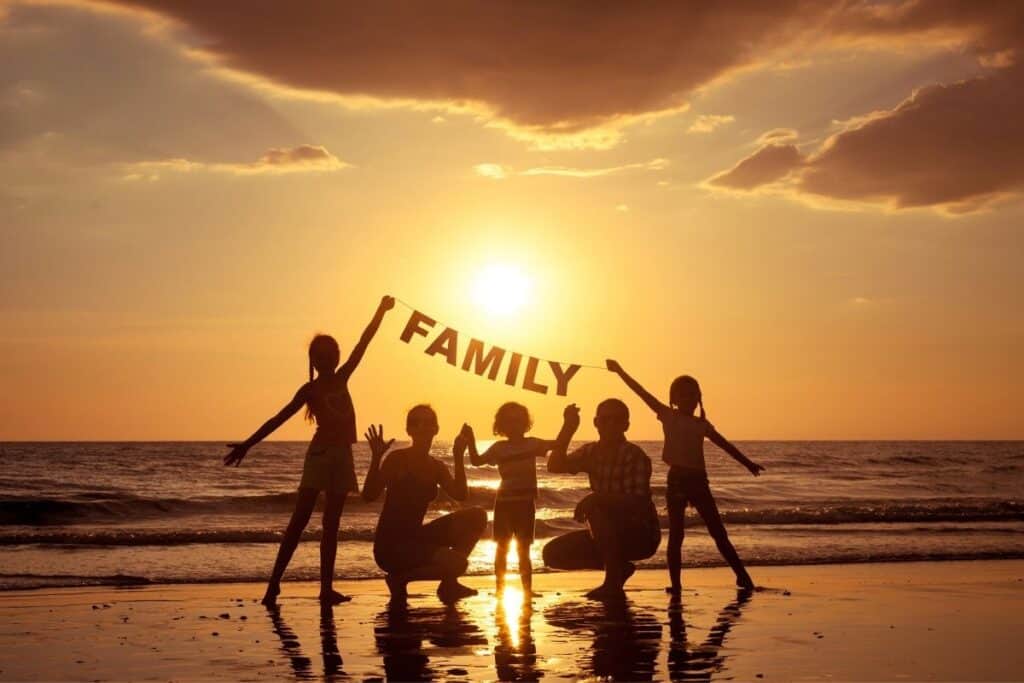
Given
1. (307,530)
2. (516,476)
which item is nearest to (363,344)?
(516,476)

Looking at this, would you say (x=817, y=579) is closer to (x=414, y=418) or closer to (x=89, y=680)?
(x=414, y=418)

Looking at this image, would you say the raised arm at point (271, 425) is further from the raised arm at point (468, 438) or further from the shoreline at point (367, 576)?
the shoreline at point (367, 576)

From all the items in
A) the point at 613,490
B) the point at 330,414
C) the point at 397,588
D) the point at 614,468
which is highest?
the point at 330,414

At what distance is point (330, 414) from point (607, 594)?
3187mm

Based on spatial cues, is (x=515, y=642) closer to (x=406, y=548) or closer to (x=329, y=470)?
(x=406, y=548)

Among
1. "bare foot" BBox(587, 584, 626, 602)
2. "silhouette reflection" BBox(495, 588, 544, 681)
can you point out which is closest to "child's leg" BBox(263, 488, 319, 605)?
"silhouette reflection" BBox(495, 588, 544, 681)

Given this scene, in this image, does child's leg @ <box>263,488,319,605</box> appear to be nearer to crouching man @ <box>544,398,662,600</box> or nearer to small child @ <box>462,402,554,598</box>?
small child @ <box>462,402,554,598</box>

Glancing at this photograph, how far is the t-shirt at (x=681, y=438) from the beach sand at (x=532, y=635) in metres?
1.35

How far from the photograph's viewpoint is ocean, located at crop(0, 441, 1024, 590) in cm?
1612

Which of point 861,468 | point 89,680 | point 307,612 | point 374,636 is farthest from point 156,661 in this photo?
point 861,468

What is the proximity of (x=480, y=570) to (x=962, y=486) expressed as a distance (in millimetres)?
38559

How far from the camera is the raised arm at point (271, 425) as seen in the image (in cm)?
999

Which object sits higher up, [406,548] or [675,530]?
[675,530]

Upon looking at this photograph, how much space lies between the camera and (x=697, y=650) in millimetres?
8148
